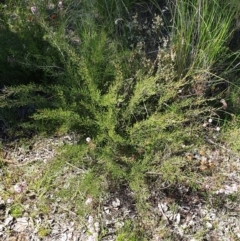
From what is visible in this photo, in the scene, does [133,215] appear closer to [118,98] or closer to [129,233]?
[129,233]

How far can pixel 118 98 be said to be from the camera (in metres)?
2.03

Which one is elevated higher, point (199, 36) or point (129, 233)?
point (199, 36)

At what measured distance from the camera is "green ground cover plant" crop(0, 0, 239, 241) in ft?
6.36

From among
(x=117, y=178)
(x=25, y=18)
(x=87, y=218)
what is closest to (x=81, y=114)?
(x=117, y=178)

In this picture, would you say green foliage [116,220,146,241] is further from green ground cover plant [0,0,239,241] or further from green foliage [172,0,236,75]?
green foliage [172,0,236,75]

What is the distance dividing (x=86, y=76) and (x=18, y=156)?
666mm

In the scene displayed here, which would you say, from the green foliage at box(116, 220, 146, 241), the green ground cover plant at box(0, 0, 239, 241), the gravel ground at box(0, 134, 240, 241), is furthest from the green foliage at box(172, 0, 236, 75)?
the green foliage at box(116, 220, 146, 241)

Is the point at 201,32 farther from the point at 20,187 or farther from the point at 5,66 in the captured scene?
the point at 20,187

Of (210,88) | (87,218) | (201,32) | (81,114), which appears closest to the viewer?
(87,218)

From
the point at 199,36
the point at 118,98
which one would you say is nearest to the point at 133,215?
the point at 118,98

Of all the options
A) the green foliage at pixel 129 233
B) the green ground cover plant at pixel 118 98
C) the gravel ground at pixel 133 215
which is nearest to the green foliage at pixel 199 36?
the green ground cover plant at pixel 118 98

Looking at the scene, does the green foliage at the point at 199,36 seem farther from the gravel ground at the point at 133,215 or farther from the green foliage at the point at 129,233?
the green foliage at the point at 129,233

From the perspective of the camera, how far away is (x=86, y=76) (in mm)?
1972

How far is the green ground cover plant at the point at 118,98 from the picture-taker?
1.94m
